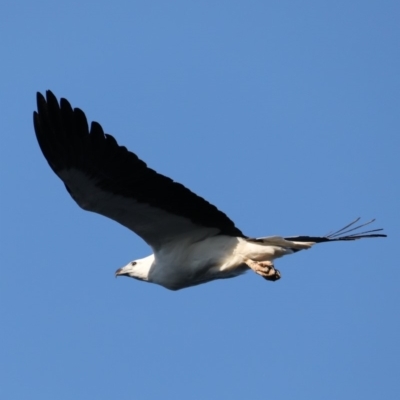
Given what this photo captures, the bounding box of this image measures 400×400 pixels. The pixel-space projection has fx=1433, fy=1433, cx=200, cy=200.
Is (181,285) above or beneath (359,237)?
beneath

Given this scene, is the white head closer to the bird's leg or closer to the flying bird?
the flying bird

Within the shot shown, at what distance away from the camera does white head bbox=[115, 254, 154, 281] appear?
59.5 feet

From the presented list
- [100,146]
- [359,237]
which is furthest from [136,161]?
[359,237]

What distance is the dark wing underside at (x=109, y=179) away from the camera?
16.2m

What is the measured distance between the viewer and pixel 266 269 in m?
17.1

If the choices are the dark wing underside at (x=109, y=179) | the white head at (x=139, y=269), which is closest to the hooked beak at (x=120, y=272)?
A: the white head at (x=139, y=269)

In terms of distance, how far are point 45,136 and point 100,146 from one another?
69 centimetres

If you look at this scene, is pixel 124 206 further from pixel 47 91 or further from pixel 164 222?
pixel 47 91

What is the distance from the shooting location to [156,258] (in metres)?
17.9

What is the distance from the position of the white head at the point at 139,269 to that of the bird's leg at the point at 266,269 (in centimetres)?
152

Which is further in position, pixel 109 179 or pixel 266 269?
pixel 266 269

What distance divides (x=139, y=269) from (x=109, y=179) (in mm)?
2110

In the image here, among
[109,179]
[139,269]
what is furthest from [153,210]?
[139,269]

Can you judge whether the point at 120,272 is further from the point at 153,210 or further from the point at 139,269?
the point at 153,210
